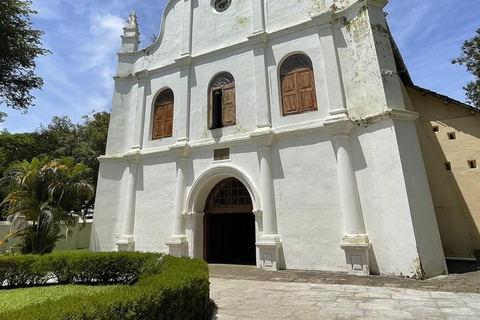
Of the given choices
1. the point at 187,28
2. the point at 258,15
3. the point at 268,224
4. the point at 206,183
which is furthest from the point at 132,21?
the point at 268,224

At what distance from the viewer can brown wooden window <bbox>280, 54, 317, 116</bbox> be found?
9.08m

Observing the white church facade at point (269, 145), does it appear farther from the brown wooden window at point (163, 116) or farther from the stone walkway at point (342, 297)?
the stone walkway at point (342, 297)

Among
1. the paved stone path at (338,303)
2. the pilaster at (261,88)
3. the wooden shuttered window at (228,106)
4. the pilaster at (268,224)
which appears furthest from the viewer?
the wooden shuttered window at (228,106)

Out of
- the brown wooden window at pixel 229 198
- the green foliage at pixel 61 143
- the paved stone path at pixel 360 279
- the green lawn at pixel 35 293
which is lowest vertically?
the paved stone path at pixel 360 279

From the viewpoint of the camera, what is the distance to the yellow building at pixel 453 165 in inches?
346

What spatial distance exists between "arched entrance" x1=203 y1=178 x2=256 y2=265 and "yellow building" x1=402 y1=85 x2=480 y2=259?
6.58 meters

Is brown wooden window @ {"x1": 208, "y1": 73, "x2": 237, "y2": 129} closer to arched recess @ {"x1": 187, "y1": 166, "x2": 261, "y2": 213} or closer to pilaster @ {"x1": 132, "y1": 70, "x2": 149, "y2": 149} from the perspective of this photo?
arched recess @ {"x1": 187, "y1": 166, "x2": 261, "y2": 213}

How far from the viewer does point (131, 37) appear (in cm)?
1365

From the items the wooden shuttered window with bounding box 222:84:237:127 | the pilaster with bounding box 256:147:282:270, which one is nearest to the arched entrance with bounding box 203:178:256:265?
the pilaster with bounding box 256:147:282:270

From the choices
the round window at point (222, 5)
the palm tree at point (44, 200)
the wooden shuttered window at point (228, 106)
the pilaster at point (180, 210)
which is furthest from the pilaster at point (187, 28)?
the palm tree at point (44, 200)

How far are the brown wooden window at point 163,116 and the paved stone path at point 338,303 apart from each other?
7.51 meters

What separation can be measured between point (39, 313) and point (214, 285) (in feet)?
15.4

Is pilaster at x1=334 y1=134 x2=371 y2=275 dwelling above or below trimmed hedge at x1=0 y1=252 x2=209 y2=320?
above

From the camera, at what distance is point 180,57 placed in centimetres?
1191
